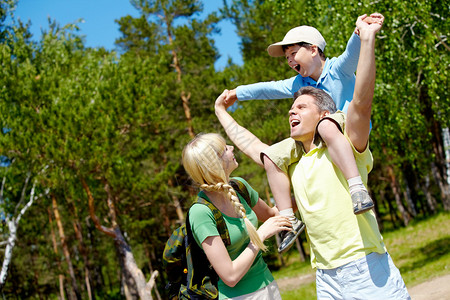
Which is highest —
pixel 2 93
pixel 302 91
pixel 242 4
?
pixel 242 4

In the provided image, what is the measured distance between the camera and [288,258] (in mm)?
33938

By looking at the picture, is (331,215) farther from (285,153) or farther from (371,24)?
(371,24)

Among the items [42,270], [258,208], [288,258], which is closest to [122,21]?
[42,270]

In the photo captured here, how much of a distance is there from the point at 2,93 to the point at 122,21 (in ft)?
39.0

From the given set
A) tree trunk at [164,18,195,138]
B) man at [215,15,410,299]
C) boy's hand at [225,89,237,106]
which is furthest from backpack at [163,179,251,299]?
tree trunk at [164,18,195,138]

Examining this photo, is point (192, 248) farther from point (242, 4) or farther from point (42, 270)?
point (42, 270)

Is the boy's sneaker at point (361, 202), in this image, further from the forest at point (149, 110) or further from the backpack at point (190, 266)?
the forest at point (149, 110)

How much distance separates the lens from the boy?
6.97ft

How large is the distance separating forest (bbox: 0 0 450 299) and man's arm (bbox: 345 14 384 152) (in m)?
1.55

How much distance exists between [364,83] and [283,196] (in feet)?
2.48

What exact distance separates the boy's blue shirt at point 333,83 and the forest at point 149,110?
89cm

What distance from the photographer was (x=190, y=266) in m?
2.48

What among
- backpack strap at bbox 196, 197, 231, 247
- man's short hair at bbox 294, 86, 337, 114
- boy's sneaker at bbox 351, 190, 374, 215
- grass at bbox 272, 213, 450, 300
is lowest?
grass at bbox 272, 213, 450, 300

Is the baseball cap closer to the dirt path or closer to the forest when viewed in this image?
the forest
